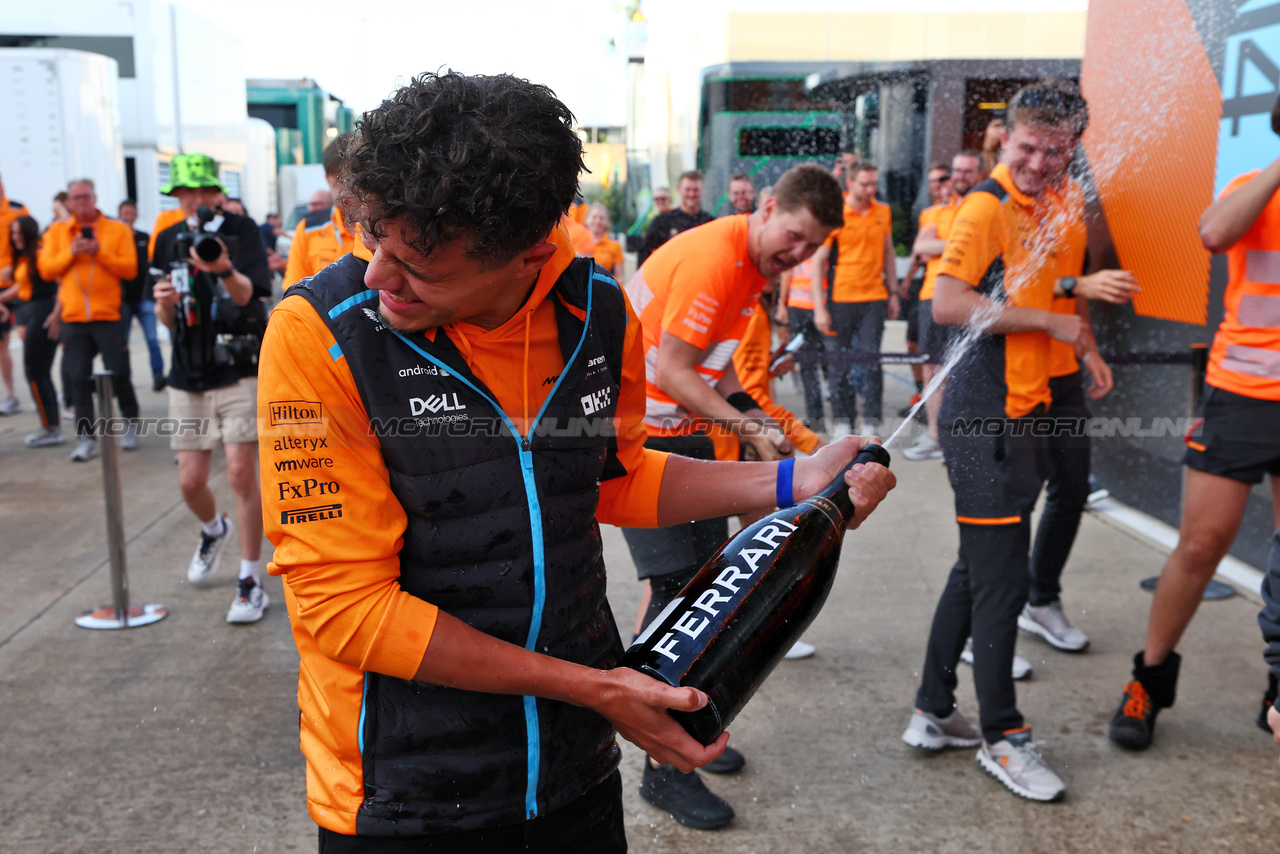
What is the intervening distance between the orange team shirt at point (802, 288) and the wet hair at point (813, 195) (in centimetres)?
570

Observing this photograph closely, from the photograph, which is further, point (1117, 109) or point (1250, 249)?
point (1117, 109)

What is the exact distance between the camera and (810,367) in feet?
25.2

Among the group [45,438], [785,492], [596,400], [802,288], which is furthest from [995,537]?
[45,438]

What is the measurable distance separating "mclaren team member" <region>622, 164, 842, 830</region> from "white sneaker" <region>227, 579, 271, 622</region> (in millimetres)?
2049

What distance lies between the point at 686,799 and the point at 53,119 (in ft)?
51.3

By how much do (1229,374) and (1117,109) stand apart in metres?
3.50

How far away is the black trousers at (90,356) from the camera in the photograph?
734 centimetres

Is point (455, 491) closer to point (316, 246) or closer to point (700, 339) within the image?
point (700, 339)

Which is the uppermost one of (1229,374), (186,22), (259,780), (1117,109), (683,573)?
(186,22)

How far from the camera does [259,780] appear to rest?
125 inches

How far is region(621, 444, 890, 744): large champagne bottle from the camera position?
1.48 meters

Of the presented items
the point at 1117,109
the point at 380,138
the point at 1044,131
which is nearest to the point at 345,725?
the point at 380,138

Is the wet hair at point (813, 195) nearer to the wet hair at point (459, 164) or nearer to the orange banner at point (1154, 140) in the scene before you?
the wet hair at point (459, 164)

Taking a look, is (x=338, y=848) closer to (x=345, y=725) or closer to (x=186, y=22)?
(x=345, y=725)
